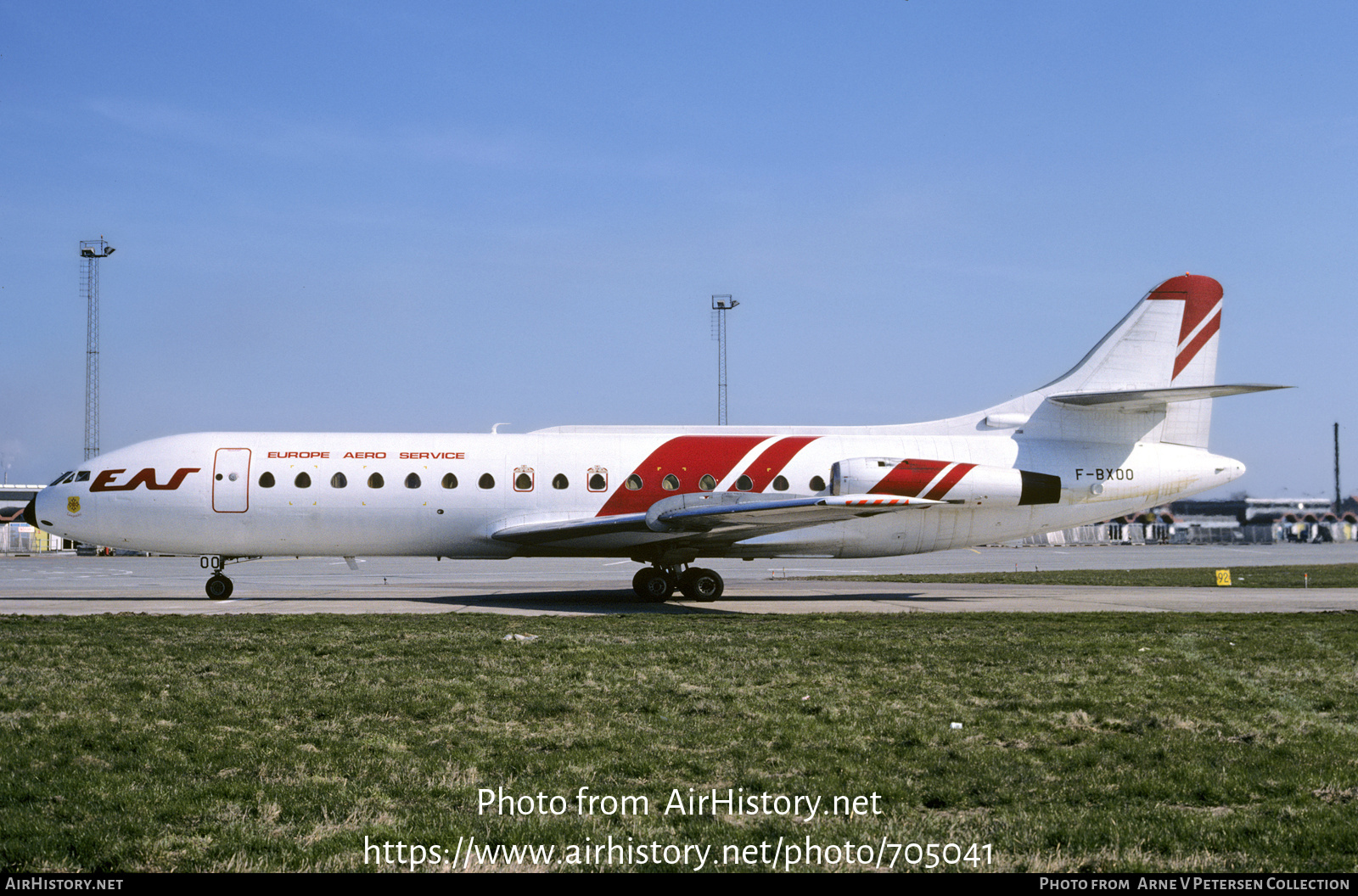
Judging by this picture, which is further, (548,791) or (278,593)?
(278,593)

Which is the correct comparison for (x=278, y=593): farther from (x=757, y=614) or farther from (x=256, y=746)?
(x=256, y=746)

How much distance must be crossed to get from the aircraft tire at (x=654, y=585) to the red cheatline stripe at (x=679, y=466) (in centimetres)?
146

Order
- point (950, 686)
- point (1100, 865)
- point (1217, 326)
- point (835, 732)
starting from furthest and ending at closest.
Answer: point (1217, 326)
point (950, 686)
point (835, 732)
point (1100, 865)

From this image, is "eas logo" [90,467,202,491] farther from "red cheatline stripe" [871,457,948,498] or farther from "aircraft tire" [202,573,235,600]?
"red cheatline stripe" [871,457,948,498]

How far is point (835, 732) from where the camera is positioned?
8820 mm

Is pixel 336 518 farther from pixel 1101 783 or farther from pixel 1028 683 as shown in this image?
pixel 1101 783

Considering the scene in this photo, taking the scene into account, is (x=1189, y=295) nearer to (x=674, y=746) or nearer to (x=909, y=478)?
(x=909, y=478)

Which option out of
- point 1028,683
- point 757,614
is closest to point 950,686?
point 1028,683

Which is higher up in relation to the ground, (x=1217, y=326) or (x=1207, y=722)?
(x=1217, y=326)

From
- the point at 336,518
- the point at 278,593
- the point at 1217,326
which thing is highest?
the point at 1217,326

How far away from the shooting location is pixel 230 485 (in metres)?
23.5

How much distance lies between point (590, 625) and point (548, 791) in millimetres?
10463

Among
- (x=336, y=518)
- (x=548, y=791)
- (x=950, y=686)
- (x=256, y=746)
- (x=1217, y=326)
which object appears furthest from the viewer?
(x=1217, y=326)

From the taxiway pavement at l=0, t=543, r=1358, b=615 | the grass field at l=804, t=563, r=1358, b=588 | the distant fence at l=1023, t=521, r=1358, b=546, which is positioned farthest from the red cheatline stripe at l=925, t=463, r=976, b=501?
the distant fence at l=1023, t=521, r=1358, b=546
